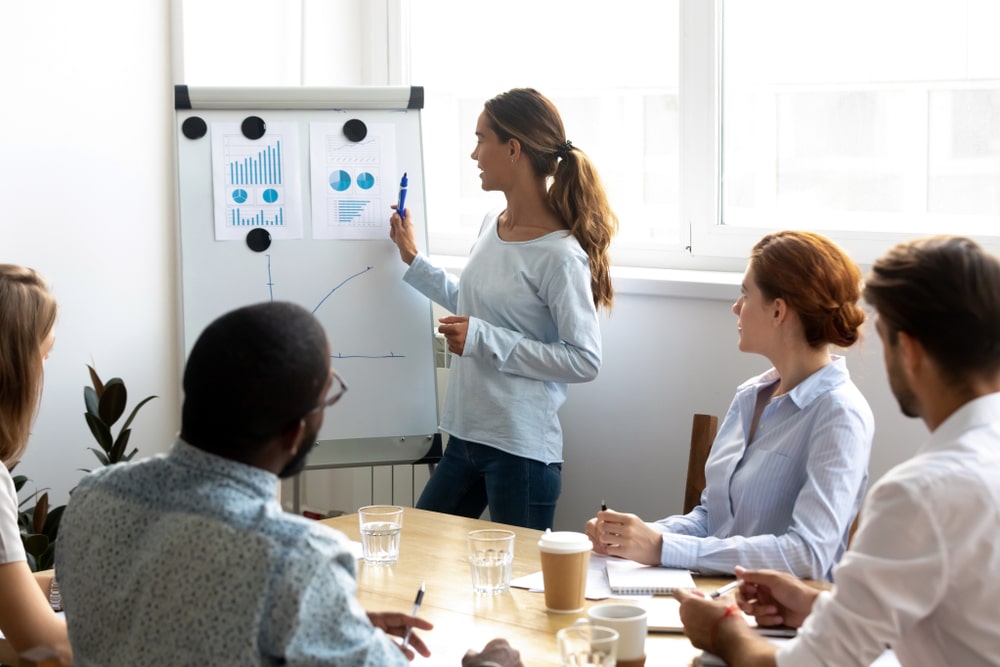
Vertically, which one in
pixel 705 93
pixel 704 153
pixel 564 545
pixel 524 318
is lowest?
pixel 564 545

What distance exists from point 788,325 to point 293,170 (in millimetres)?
1637

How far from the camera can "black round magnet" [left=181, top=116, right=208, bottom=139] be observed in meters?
3.22

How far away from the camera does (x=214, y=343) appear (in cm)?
120

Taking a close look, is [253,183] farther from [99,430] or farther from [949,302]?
[949,302]

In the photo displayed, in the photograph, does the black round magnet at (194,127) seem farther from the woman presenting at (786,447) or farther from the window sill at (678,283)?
the woman presenting at (786,447)

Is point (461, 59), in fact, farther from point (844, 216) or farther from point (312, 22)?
point (844, 216)

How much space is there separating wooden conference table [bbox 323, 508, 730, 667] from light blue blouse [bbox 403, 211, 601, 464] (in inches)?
24.6

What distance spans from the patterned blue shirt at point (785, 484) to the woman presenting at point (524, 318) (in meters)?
0.69

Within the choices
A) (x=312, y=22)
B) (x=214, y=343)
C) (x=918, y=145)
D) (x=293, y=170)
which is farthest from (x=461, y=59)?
(x=214, y=343)

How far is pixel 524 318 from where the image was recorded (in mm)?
2969

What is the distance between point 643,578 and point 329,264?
165 centimetres

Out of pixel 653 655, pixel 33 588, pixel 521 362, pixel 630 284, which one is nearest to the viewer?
pixel 653 655

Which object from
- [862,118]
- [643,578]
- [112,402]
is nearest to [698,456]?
[643,578]

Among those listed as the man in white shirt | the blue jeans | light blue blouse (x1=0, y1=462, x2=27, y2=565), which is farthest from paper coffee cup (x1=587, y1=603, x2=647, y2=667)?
the blue jeans
